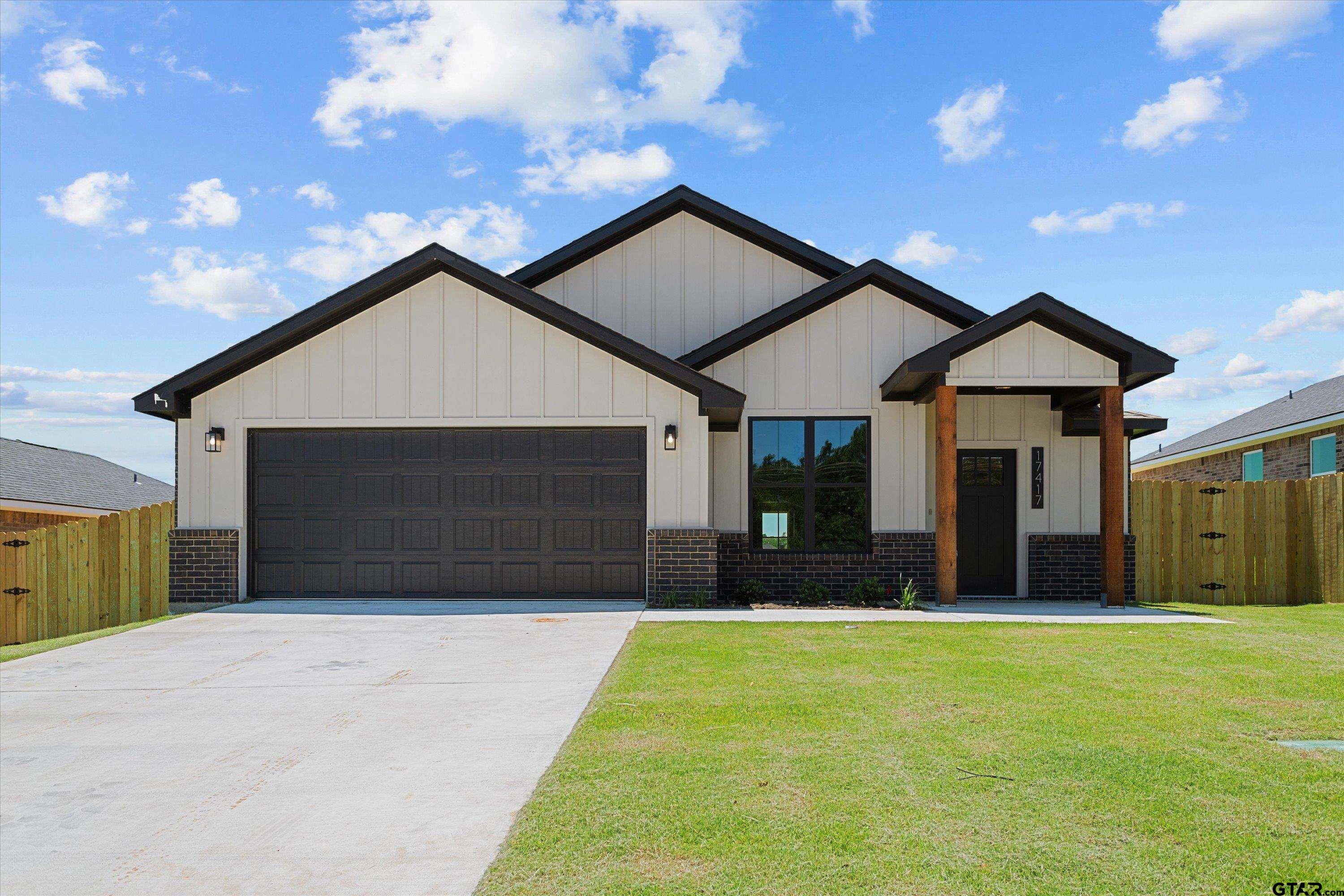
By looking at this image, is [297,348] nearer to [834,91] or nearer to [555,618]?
[555,618]

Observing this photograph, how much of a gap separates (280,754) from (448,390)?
7257 mm

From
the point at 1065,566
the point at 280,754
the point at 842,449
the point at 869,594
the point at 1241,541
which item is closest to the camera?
the point at 280,754

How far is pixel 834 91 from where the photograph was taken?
1443cm

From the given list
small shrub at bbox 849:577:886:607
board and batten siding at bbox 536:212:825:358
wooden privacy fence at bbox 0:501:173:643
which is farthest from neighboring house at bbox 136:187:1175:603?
Answer: board and batten siding at bbox 536:212:825:358

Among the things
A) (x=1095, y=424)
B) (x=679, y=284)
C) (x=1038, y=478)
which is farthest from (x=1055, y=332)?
(x=679, y=284)

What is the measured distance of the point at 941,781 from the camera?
4.32 m

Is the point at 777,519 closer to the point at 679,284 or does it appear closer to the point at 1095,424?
the point at 679,284

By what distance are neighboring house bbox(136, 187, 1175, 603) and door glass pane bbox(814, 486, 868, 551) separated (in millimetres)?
26

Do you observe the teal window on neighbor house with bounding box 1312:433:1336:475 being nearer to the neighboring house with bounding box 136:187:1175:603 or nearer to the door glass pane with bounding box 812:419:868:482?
the neighboring house with bounding box 136:187:1175:603

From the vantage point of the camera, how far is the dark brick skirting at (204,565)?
12.1m

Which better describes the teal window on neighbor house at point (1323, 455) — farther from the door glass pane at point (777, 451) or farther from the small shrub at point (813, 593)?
the door glass pane at point (777, 451)

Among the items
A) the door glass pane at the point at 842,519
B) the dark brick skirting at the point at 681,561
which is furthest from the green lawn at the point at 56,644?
the door glass pane at the point at 842,519

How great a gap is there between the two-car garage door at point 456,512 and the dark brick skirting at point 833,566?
1568mm

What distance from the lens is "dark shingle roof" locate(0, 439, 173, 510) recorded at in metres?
19.8
